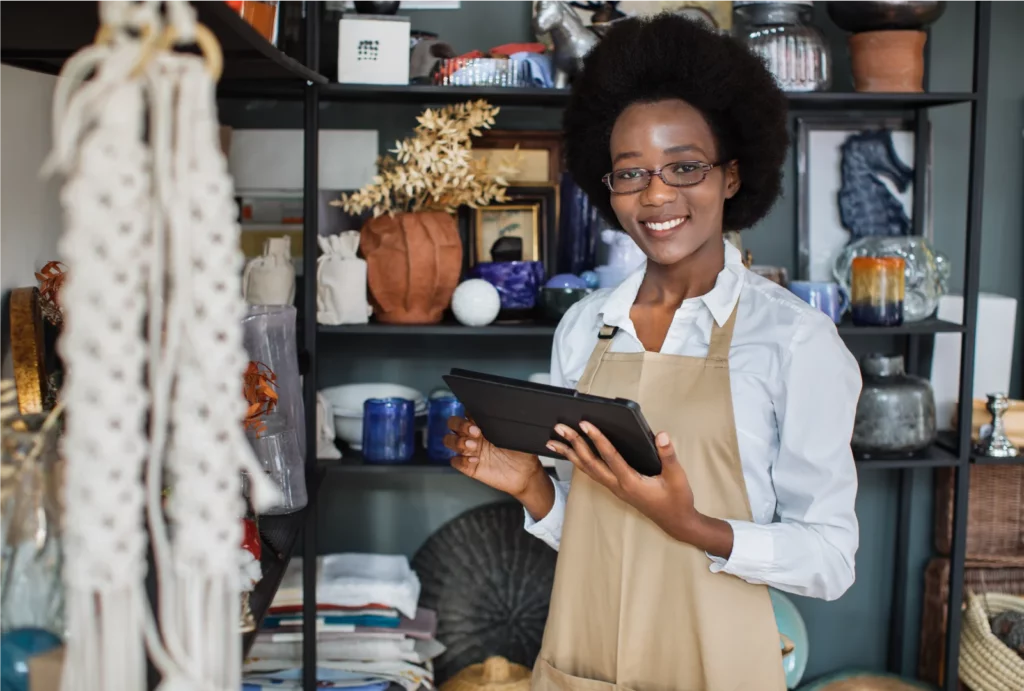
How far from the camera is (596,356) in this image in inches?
62.0

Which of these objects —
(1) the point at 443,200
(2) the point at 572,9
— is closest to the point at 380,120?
(1) the point at 443,200

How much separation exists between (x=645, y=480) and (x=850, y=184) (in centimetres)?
158


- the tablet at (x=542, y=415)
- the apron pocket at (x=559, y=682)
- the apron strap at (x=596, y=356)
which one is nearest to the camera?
the tablet at (x=542, y=415)

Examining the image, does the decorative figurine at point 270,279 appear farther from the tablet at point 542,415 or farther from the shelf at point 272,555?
the tablet at point 542,415

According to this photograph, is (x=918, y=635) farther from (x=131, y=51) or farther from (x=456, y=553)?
(x=131, y=51)

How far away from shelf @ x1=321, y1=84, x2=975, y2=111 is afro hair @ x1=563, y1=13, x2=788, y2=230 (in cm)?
58

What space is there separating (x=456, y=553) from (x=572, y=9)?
52.2 inches

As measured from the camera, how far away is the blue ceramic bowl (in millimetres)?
2311

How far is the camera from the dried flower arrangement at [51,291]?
128 centimetres

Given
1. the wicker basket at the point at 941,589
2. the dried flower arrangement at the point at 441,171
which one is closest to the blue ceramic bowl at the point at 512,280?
the dried flower arrangement at the point at 441,171

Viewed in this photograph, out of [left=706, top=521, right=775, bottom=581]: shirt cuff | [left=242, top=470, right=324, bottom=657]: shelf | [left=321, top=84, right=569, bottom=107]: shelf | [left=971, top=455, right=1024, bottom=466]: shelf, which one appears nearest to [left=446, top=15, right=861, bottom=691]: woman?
[left=706, top=521, right=775, bottom=581]: shirt cuff

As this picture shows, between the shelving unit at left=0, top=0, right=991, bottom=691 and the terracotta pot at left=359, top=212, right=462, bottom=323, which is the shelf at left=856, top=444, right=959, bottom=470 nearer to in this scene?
the shelving unit at left=0, top=0, right=991, bottom=691

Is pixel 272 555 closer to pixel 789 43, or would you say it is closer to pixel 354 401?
pixel 354 401

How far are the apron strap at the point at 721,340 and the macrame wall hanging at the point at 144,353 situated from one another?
3.12 ft
